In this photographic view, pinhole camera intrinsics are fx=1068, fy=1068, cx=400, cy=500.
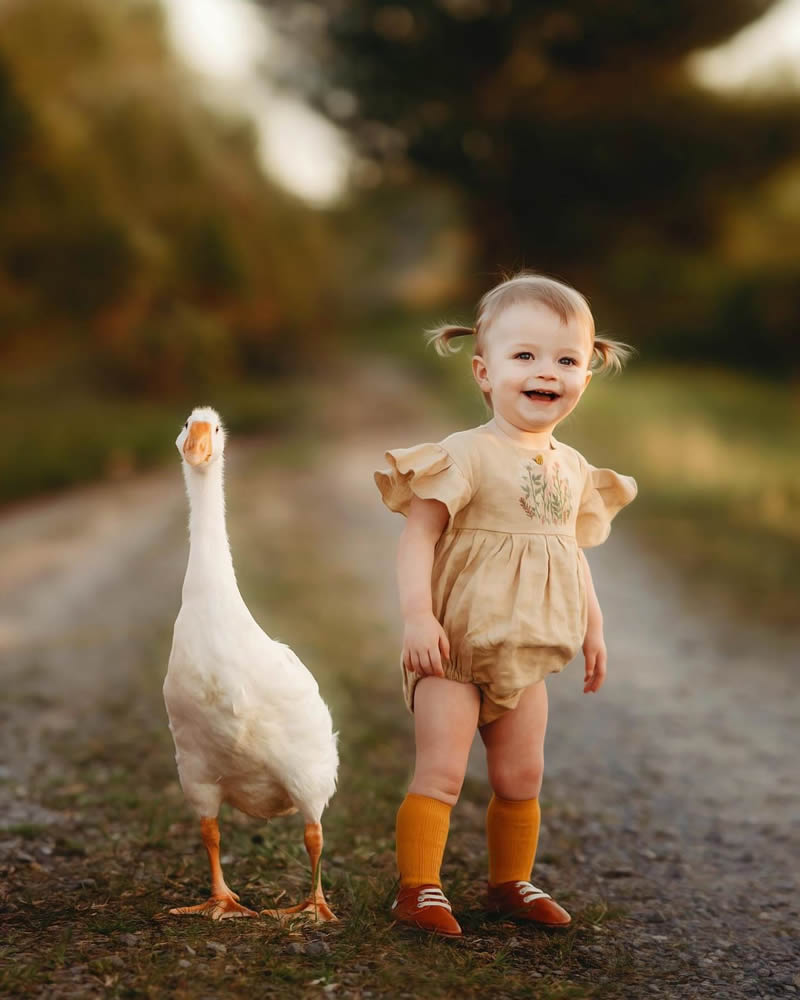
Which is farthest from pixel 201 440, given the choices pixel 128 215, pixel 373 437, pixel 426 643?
pixel 373 437

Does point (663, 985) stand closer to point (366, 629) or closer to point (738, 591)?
point (366, 629)

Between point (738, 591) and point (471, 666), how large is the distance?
Result: 20.6 feet

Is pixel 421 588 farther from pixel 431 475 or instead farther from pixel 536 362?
pixel 536 362

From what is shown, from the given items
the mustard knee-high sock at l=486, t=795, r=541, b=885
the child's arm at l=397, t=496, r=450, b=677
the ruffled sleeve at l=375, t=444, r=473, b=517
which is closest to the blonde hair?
the ruffled sleeve at l=375, t=444, r=473, b=517

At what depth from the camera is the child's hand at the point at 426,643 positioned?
2.81 metres

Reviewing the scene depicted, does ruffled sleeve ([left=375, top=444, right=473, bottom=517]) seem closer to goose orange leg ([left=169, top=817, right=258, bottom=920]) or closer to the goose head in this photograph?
the goose head

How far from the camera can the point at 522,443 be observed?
3.03 m

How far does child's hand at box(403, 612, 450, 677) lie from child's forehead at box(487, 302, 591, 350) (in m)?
0.79

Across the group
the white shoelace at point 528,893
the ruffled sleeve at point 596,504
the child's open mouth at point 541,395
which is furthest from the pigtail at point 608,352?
the white shoelace at point 528,893

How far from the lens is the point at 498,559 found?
9.55 feet

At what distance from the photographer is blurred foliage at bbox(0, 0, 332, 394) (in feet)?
Answer: 43.7

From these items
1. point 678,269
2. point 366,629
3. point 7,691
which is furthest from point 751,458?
point 678,269

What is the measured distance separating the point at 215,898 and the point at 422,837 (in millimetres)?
597

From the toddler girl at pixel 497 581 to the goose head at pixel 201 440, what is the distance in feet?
1.48
